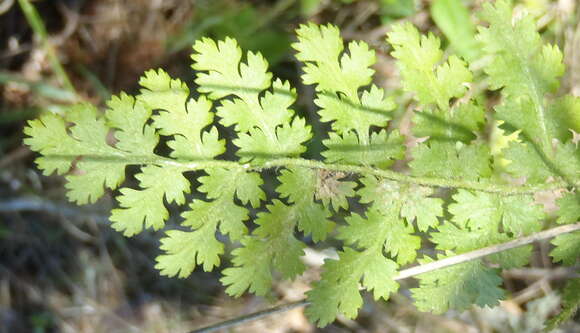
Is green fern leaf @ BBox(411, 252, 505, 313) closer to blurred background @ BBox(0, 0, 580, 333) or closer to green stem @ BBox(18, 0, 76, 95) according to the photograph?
blurred background @ BBox(0, 0, 580, 333)

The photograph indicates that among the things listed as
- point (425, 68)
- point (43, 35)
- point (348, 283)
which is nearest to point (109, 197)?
point (43, 35)

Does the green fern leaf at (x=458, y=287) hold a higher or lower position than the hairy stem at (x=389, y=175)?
lower

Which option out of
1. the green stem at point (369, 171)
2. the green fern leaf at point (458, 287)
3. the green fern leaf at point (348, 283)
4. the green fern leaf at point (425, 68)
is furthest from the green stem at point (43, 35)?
the green fern leaf at point (458, 287)

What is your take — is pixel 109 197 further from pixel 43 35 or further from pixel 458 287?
pixel 458 287

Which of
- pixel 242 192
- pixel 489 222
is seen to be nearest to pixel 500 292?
pixel 489 222

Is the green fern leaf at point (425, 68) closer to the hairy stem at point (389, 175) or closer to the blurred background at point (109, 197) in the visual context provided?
the hairy stem at point (389, 175)

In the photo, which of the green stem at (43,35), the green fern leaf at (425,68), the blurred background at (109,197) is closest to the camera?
the green fern leaf at (425,68)

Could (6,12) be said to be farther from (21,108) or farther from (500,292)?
(500,292)

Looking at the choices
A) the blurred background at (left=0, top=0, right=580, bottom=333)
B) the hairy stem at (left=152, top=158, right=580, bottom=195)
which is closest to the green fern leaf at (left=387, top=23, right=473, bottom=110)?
the hairy stem at (left=152, top=158, right=580, bottom=195)
